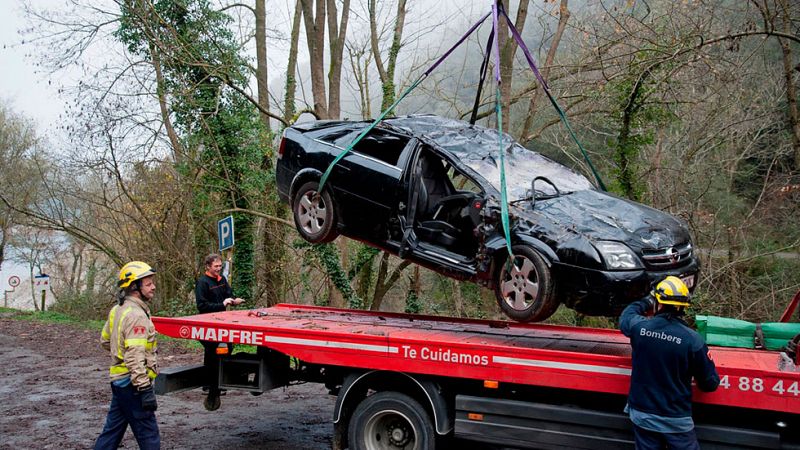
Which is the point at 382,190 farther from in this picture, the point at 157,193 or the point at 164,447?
the point at 157,193

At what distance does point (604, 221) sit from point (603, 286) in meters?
0.61

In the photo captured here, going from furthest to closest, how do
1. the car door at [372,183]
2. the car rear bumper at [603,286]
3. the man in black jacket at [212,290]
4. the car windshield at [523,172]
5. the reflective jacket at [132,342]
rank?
the man in black jacket at [212,290], the car door at [372,183], the car windshield at [523,172], the reflective jacket at [132,342], the car rear bumper at [603,286]

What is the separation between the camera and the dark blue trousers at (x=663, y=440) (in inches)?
181

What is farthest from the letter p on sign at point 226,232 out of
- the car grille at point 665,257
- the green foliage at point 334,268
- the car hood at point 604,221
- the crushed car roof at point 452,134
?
the car grille at point 665,257

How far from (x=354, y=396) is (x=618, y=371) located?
2.28 meters

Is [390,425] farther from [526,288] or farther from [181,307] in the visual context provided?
[181,307]

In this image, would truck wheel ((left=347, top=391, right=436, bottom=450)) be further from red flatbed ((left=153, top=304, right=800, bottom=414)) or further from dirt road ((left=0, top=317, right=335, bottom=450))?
dirt road ((left=0, top=317, right=335, bottom=450))

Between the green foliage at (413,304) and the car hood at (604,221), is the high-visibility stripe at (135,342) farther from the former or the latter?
the green foliage at (413,304)

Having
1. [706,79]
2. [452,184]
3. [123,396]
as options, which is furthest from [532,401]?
[706,79]

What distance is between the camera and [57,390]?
992 centimetres

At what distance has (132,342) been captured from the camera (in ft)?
17.7

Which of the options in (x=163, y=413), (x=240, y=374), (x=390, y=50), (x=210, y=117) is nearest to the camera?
(x=240, y=374)

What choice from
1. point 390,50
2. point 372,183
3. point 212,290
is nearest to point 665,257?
point 372,183

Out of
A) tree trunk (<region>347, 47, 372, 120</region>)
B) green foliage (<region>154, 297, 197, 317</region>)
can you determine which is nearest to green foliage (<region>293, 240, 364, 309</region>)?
green foliage (<region>154, 297, 197, 317</region>)
